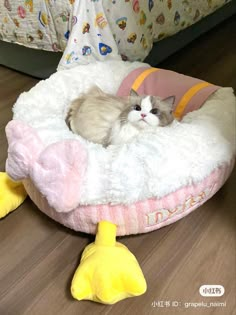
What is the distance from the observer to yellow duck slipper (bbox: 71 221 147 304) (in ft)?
3.01

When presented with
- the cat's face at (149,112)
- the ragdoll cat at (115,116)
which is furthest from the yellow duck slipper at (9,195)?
the cat's face at (149,112)

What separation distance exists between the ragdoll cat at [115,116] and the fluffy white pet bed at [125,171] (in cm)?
8

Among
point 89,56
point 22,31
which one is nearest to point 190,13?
point 89,56

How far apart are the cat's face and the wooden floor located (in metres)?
0.34

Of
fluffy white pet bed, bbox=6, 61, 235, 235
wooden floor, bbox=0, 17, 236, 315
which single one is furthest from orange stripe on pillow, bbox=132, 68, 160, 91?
wooden floor, bbox=0, 17, 236, 315

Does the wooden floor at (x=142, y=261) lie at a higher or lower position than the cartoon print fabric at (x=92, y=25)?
A: lower

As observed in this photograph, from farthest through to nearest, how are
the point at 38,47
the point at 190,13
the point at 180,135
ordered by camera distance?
the point at 190,13, the point at 38,47, the point at 180,135

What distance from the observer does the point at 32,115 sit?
4.10 ft

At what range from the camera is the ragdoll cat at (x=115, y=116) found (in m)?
1.17

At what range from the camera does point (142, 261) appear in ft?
3.53

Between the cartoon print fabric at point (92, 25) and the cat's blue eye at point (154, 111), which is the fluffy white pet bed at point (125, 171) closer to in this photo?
the cat's blue eye at point (154, 111)

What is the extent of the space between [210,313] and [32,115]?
842 millimetres

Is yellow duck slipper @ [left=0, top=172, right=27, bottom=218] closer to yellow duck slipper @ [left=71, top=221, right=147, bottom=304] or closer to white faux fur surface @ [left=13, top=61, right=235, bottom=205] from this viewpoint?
white faux fur surface @ [left=13, top=61, right=235, bottom=205]

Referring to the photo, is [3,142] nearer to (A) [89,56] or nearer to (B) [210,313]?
(A) [89,56]
